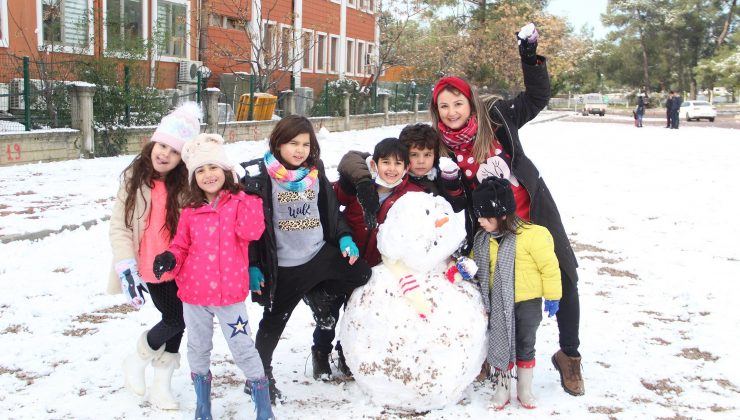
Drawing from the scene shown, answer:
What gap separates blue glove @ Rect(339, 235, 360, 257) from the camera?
3.80 meters

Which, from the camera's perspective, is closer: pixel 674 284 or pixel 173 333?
pixel 173 333

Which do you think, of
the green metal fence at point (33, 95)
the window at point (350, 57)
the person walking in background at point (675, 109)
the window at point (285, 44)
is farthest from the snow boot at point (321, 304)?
the person walking in background at point (675, 109)

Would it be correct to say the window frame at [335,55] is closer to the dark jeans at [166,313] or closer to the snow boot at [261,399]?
the dark jeans at [166,313]

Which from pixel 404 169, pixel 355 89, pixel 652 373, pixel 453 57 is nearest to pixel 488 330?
pixel 404 169

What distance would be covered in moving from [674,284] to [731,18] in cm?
7000

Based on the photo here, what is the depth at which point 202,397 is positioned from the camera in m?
3.61

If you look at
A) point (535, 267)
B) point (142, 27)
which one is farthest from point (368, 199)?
point (142, 27)

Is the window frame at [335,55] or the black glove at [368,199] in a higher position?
the window frame at [335,55]

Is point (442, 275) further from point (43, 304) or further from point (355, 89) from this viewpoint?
point (355, 89)

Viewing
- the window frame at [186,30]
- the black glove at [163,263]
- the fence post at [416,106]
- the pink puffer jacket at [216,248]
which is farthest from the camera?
the fence post at [416,106]

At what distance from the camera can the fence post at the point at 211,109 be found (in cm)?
1800

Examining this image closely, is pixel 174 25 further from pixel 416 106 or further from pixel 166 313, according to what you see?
pixel 166 313

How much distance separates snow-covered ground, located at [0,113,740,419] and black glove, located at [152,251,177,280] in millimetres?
820

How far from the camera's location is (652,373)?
4473 millimetres
